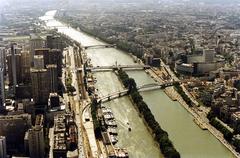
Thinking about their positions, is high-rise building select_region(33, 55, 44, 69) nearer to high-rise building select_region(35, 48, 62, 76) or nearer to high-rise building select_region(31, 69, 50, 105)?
high-rise building select_region(35, 48, 62, 76)

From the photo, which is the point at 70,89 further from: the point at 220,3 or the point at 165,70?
the point at 220,3

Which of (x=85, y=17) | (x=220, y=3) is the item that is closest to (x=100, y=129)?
(x=85, y=17)

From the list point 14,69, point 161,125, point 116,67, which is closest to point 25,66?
point 14,69

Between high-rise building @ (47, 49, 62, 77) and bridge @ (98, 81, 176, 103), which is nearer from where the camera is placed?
bridge @ (98, 81, 176, 103)

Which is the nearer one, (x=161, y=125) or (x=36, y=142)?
(x=36, y=142)

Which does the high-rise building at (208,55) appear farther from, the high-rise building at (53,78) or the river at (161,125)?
the high-rise building at (53,78)

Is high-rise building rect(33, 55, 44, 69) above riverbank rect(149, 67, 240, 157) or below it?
above

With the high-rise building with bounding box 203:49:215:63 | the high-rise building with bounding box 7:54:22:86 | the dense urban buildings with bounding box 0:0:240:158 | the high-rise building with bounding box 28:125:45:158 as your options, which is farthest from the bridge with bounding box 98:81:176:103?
the high-rise building with bounding box 28:125:45:158

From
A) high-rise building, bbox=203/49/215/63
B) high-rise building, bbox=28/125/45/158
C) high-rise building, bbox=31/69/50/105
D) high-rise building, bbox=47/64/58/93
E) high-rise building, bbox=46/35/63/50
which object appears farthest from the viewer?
high-rise building, bbox=46/35/63/50

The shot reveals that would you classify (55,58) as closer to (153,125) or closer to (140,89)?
(140,89)
